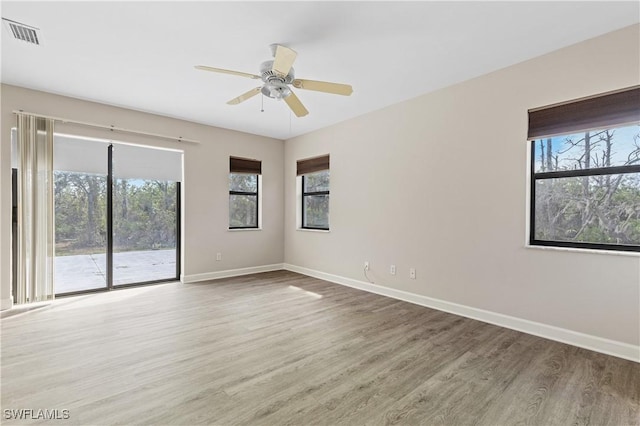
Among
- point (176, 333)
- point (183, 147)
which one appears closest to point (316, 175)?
point (183, 147)

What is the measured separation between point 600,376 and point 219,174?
522 centimetres

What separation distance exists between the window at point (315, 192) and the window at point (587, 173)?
10.1 ft

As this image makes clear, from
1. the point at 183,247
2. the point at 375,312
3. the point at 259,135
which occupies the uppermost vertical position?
the point at 259,135

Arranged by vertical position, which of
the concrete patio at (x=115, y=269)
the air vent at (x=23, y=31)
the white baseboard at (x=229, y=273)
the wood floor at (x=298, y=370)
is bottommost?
the wood floor at (x=298, y=370)

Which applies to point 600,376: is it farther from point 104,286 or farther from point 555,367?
point 104,286

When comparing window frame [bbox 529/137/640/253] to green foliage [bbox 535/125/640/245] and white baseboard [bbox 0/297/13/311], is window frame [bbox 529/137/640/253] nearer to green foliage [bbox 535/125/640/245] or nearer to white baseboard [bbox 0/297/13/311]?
green foliage [bbox 535/125/640/245]

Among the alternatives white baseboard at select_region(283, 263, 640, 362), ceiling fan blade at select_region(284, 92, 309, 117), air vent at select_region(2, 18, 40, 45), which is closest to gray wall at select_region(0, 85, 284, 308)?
air vent at select_region(2, 18, 40, 45)

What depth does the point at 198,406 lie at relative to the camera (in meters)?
1.80

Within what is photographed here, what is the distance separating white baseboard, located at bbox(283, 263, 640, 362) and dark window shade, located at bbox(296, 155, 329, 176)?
2.09 m

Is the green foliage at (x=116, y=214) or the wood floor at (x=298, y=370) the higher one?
the green foliage at (x=116, y=214)

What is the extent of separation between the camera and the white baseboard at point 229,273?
4.91 meters

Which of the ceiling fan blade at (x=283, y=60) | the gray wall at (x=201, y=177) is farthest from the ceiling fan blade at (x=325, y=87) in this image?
the gray wall at (x=201, y=177)

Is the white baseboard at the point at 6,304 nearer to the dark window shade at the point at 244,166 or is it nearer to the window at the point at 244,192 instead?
the window at the point at 244,192

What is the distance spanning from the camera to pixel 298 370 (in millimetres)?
2215
